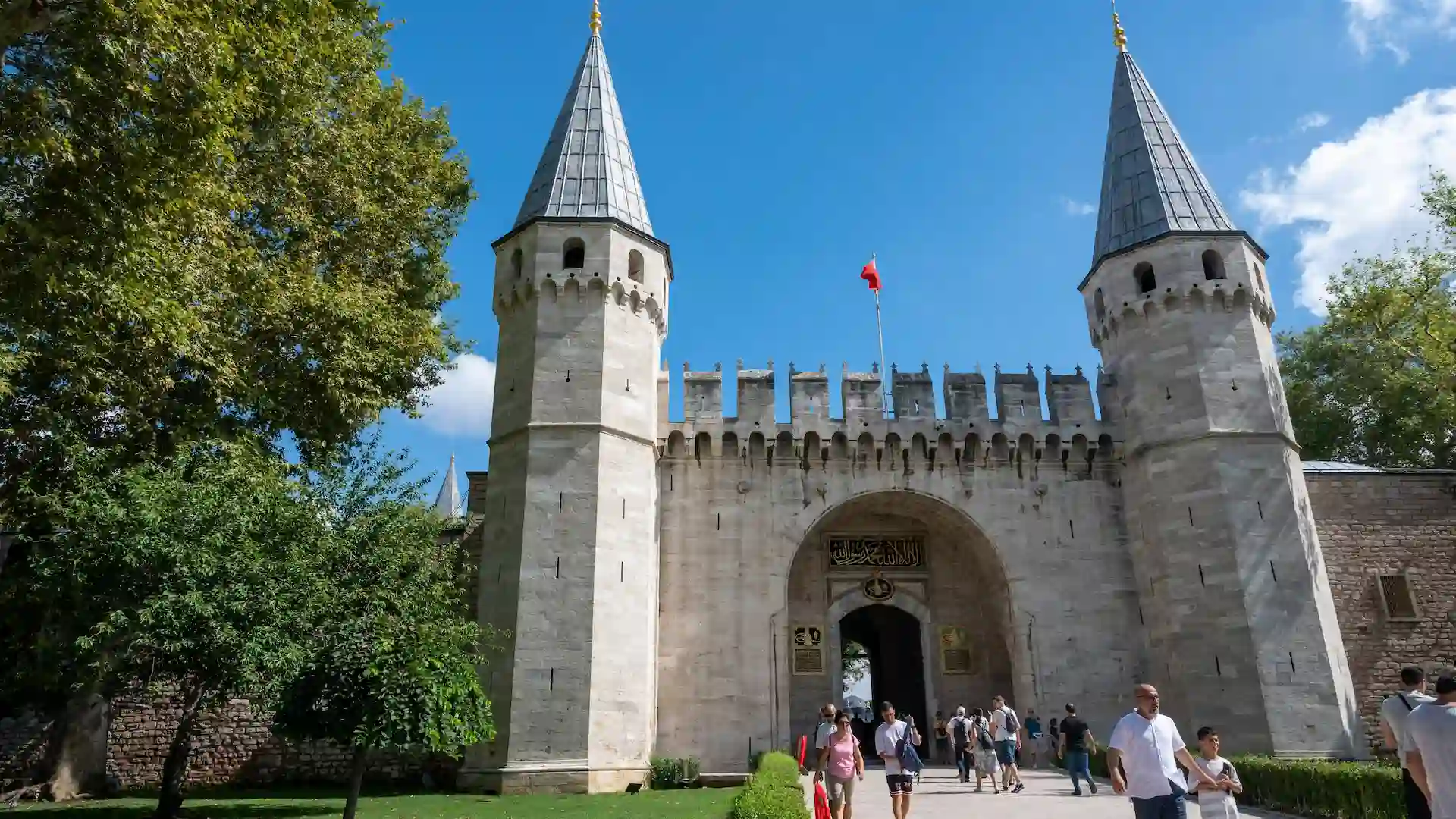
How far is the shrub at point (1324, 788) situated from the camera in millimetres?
10273

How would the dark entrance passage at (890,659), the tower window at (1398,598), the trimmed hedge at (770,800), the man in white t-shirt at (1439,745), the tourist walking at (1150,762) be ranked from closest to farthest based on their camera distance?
the man in white t-shirt at (1439,745) < the tourist walking at (1150,762) < the trimmed hedge at (770,800) < the tower window at (1398,598) < the dark entrance passage at (890,659)

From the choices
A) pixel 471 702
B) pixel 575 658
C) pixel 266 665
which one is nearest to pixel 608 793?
pixel 575 658

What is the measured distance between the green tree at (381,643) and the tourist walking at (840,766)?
4.55 meters

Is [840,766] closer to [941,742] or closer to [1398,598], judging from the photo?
[941,742]

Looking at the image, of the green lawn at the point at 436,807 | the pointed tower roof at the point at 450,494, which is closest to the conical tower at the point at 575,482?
the green lawn at the point at 436,807

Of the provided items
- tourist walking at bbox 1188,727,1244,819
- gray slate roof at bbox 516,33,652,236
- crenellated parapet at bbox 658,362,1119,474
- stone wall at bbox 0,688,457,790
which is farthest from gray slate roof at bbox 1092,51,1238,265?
stone wall at bbox 0,688,457,790

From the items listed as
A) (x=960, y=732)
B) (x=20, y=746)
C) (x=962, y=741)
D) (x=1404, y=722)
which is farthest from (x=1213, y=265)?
(x=20, y=746)

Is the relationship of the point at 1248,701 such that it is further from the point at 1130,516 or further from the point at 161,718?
the point at 161,718

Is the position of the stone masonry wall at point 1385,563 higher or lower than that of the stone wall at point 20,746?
higher

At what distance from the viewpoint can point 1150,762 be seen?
638 centimetres

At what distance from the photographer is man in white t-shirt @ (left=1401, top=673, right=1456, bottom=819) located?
5.53 meters

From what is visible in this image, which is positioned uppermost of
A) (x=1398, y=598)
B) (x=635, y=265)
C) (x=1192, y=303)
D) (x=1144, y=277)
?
(x=635, y=265)

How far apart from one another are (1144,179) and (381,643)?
19232 millimetres

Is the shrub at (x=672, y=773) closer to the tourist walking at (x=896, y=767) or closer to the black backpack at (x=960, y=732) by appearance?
the black backpack at (x=960, y=732)
